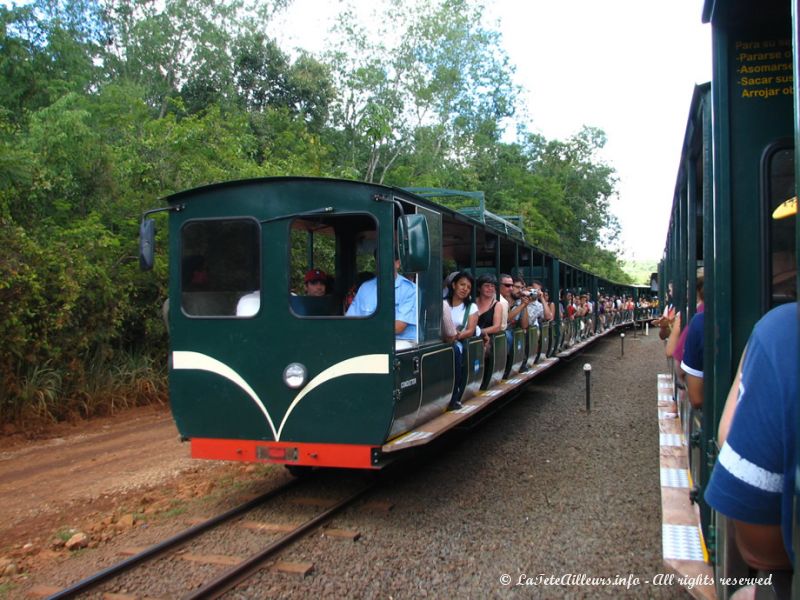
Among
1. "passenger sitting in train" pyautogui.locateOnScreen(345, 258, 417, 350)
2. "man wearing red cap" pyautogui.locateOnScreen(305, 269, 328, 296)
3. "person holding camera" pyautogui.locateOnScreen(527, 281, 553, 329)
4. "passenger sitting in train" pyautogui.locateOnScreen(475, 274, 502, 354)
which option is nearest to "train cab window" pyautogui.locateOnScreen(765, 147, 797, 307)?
"passenger sitting in train" pyautogui.locateOnScreen(345, 258, 417, 350)

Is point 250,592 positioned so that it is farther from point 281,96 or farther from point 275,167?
point 281,96

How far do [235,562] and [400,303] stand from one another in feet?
7.75

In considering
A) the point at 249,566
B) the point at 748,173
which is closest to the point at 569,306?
the point at 249,566

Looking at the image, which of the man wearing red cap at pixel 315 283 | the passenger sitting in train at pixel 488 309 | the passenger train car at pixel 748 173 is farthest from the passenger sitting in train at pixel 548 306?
the passenger train car at pixel 748 173

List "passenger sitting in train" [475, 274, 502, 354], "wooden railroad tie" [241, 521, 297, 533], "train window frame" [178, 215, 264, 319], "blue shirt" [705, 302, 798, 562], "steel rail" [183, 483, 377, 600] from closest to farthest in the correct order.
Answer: "blue shirt" [705, 302, 798, 562], "steel rail" [183, 483, 377, 600], "wooden railroad tie" [241, 521, 297, 533], "train window frame" [178, 215, 264, 319], "passenger sitting in train" [475, 274, 502, 354]

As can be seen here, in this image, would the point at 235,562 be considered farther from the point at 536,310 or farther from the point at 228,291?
the point at 536,310

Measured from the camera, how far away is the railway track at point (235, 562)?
3955 mm

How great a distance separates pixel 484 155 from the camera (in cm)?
3253

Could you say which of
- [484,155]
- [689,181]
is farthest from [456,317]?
[484,155]

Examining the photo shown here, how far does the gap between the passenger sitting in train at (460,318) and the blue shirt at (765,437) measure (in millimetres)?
5298

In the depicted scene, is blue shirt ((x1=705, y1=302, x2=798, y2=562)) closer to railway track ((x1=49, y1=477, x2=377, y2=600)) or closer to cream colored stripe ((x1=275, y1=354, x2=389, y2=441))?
railway track ((x1=49, y1=477, x2=377, y2=600))

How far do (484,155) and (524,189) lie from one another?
2.48 meters

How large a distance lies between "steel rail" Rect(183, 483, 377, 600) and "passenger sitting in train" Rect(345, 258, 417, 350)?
4.75ft

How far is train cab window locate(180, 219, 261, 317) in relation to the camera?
553cm
